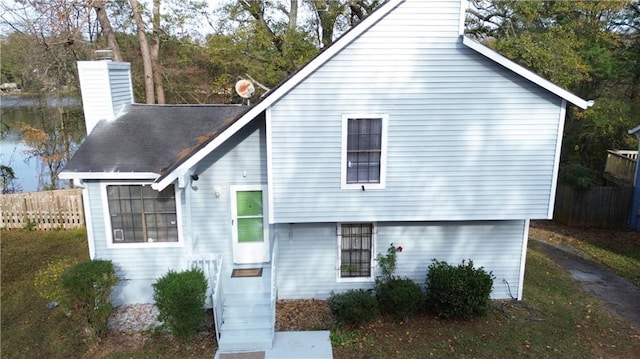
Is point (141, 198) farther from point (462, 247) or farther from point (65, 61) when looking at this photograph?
point (65, 61)

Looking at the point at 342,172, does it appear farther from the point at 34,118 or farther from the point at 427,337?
the point at 34,118

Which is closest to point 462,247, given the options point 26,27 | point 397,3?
point 397,3

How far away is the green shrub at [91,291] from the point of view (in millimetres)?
7199

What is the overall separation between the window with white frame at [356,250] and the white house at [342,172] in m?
0.03

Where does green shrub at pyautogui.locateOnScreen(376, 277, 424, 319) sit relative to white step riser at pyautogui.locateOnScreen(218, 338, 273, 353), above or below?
above

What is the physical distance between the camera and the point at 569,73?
50.3 ft

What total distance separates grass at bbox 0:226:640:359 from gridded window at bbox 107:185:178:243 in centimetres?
199

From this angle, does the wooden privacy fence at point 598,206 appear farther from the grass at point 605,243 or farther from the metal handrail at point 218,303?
the metal handrail at point 218,303

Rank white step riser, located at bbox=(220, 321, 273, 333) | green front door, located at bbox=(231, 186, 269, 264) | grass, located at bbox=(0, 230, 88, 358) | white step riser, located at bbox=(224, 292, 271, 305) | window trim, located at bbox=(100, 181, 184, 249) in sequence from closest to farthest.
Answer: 1. grass, located at bbox=(0, 230, 88, 358)
2. white step riser, located at bbox=(220, 321, 273, 333)
3. white step riser, located at bbox=(224, 292, 271, 305)
4. window trim, located at bbox=(100, 181, 184, 249)
5. green front door, located at bbox=(231, 186, 269, 264)

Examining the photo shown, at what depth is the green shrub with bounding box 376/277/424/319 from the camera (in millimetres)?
8031

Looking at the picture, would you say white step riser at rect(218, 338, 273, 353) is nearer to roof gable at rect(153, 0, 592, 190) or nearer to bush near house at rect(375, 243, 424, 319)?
bush near house at rect(375, 243, 424, 319)

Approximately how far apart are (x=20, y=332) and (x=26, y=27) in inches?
409

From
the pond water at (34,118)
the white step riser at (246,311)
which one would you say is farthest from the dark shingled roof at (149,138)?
the pond water at (34,118)

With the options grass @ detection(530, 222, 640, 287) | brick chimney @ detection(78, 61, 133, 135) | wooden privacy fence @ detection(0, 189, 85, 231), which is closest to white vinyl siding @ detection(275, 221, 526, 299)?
grass @ detection(530, 222, 640, 287)
